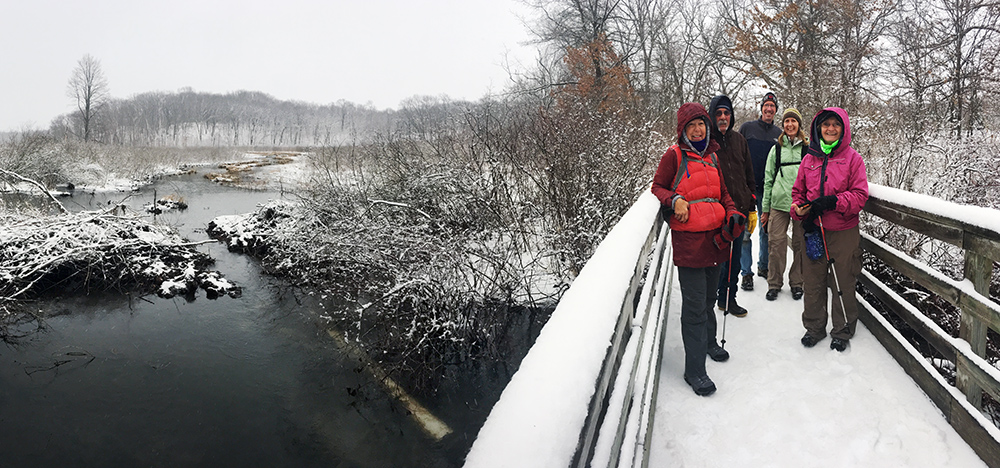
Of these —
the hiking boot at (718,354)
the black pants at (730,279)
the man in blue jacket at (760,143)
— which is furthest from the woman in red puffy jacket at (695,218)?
the man in blue jacket at (760,143)

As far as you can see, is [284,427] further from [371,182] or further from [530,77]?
[530,77]

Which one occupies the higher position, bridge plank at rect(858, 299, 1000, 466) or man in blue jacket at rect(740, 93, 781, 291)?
man in blue jacket at rect(740, 93, 781, 291)

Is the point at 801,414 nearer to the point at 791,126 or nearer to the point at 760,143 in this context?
the point at 791,126

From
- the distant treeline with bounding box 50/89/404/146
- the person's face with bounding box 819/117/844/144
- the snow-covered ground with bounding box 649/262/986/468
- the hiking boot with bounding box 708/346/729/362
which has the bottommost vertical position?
the snow-covered ground with bounding box 649/262/986/468

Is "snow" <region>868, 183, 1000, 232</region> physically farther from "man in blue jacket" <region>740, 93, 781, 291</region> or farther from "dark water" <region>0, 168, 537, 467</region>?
"dark water" <region>0, 168, 537, 467</region>

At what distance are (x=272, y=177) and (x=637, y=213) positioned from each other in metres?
34.2

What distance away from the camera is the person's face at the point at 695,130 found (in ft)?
9.73

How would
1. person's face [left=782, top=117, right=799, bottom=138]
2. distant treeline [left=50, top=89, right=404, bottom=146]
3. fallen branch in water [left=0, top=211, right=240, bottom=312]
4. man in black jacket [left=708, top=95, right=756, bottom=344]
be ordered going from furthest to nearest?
distant treeline [left=50, top=89, right=404, bottom=146] → fallen branch in water [left=0, top=211, right=240, bottom=312] → person's face [left=782, top=117, right=799, bottom=138] → man in black jacket [left=708, top=95, right=756, bottom=344]

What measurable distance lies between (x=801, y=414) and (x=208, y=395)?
7479 mm

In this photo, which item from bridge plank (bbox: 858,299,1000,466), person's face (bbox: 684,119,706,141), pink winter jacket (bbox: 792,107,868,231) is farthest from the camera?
pink winter jacket (bbox: 792,107,868,231)

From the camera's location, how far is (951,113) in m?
13.0

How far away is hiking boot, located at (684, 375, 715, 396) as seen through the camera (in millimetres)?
3027

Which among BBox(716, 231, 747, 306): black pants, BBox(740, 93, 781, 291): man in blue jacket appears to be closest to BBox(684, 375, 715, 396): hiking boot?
BBox(716, 231, 747, 306): black pants

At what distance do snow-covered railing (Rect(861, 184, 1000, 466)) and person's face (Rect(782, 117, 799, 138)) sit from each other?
1295mm
